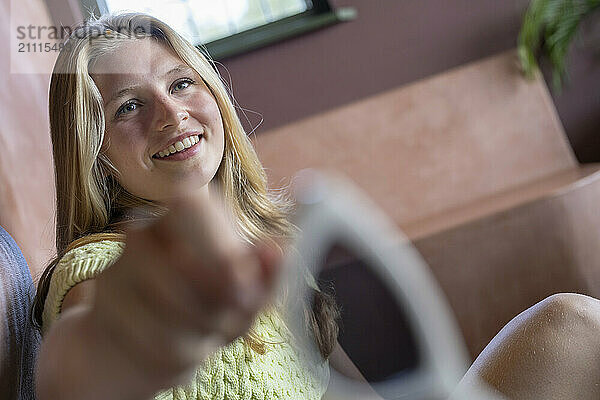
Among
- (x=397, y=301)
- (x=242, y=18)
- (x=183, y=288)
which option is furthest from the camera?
(x=242, y=18)

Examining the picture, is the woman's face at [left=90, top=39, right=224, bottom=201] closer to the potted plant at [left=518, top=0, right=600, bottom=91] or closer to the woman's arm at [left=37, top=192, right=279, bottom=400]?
the woman's arm at [left=37, top=192, right=279, bottom=400]

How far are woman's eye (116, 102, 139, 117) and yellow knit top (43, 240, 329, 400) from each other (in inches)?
2.0

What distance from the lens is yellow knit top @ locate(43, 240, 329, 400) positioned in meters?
0.23

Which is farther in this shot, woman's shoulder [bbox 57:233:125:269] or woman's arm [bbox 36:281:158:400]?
woman's shoulder [bbox 57:233:125:269]

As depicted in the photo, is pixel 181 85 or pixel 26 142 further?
pixel 26 142

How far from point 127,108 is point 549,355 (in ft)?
0.60

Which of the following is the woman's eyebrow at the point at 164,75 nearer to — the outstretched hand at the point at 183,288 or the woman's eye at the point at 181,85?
the woman's eye at the point at 181,85

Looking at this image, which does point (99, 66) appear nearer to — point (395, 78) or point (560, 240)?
point (560, 240)

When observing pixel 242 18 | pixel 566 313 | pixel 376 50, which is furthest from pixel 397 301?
pixel 376 50

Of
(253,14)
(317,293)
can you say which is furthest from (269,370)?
(253,14)

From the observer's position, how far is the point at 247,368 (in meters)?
0.28

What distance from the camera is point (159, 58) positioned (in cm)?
28

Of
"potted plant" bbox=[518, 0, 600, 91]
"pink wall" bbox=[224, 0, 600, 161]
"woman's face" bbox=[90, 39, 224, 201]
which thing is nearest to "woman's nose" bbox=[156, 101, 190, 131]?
"woman's face" bbox=[90, 39, 224, 201]

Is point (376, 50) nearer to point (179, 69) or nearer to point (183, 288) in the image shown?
point (179, 69)
